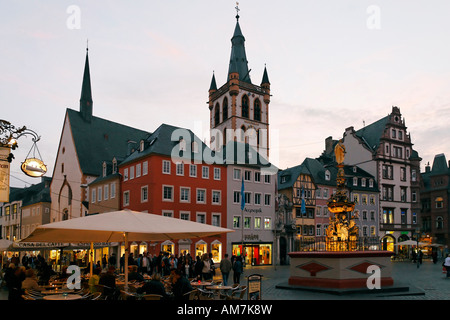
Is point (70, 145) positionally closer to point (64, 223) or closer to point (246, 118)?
point (246, 118)

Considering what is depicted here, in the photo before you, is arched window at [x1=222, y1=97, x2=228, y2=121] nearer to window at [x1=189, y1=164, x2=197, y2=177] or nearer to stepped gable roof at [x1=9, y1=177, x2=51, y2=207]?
stepped gable roof at [x1=9, y1=177, x2=51, y2=207]

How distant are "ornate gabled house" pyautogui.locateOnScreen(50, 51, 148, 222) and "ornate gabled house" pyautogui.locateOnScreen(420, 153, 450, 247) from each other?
49195 millimetres

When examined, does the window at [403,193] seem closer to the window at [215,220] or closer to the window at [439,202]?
the window at [439,202]

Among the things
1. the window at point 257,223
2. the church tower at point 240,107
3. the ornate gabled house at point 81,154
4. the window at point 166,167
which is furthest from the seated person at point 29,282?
the church tower at point 240,107

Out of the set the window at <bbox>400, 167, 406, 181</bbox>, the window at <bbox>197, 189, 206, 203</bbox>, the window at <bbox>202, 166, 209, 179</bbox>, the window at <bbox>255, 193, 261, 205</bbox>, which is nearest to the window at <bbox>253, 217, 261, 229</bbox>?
the window at <bbox>255, 193, 261, 205</bbox>

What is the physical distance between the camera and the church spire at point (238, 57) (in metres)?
86.0

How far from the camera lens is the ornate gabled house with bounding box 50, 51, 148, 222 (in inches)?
2218

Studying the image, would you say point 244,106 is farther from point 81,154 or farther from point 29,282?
point 29,282

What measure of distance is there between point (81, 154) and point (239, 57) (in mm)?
40778

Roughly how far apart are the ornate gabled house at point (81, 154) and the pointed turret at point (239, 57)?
2631cm

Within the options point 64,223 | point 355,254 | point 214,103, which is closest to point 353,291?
point 355,254

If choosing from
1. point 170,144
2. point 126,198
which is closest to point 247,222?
point 170,144

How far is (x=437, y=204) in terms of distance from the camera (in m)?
77.1

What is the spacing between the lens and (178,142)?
4509 centimetres
